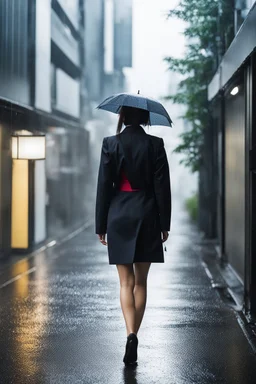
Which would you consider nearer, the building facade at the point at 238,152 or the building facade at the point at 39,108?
the building facade at the point at 238,152

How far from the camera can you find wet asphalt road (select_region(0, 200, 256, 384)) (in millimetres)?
5910

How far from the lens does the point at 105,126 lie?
24219mm

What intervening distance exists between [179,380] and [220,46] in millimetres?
8366

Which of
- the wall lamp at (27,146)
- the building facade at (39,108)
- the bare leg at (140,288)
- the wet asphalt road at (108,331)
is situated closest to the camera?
the wet asphalt road at (108,331)

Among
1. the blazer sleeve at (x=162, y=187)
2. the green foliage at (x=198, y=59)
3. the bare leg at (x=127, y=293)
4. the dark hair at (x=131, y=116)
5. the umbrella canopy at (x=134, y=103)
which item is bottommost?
the bare leg at (x=127, y=293)

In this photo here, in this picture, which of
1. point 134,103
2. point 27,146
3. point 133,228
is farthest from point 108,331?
point 27,146

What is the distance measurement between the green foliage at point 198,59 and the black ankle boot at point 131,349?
647cm

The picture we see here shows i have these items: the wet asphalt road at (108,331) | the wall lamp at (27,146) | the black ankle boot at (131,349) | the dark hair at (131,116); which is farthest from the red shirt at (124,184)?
the wall lamp at (27,146)

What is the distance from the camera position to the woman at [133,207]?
6.26m

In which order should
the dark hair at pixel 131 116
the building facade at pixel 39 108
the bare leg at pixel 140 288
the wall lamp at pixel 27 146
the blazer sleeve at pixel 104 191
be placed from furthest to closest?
the building facade at pixel 39 108
the wall lamp at pixel 27 146
the dark hair at pixel 131 116
the bare leg at pixel 140 288
the blazer sleeve at pixel 104 191

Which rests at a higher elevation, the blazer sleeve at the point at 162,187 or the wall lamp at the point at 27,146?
the wall lamp at the point at 27,146

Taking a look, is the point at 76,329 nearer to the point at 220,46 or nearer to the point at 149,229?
the point at 149,229

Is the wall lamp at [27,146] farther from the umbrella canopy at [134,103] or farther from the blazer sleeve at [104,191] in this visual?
the blazer sleeve at [104,191]

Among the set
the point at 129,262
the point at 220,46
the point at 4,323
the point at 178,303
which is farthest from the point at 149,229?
the point at 220,46
